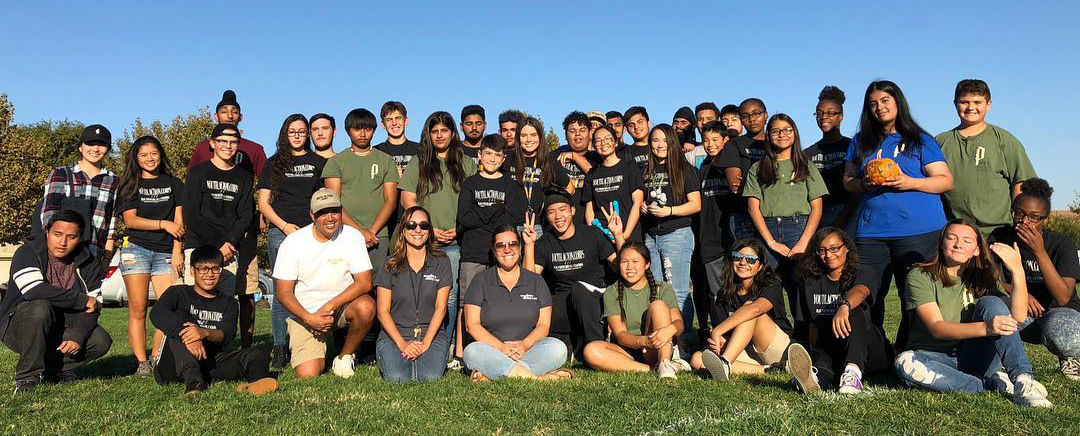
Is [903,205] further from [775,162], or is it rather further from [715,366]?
[715,366]

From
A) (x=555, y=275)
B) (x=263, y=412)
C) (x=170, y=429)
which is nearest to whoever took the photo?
(x=170, y=429)

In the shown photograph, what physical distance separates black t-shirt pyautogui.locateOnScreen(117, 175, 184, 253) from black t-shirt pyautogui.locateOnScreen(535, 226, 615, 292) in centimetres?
362

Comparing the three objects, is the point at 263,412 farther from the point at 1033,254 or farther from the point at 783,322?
the point at 1033,254

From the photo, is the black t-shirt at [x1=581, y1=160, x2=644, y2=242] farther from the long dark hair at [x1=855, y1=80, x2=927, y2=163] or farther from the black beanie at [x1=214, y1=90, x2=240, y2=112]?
the black beanie at [x1=214, y1=90, x2=240, y2=112]

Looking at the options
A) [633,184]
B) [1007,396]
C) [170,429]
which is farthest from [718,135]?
[170,429]

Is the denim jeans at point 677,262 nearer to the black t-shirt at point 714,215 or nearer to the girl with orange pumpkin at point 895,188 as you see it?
the black t-shirt at point 714,215

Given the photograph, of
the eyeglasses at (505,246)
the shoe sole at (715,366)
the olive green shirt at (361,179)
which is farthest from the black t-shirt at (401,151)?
the shoe sole at (715,366)

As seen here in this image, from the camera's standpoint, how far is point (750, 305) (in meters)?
6.46

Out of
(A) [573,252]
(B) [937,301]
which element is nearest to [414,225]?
(A) [573,252]

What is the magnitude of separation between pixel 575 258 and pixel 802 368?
9.31ft

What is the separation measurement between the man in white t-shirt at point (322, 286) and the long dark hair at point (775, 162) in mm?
Result: 3806

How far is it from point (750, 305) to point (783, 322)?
0.46 metres

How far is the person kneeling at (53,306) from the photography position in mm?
6203

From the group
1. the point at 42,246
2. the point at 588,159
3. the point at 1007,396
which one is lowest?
the point at 1007,396
